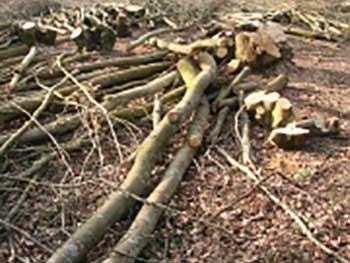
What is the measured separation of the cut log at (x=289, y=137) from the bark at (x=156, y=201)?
0.76 meters

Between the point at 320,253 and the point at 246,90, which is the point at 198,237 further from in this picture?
the point at 246,90

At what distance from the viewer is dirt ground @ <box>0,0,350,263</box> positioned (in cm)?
510

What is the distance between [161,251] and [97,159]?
4.93 ft

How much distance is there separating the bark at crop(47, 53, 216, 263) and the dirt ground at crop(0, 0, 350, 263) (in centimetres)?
20

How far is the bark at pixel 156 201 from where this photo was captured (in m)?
4.82

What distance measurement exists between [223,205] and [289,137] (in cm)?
114

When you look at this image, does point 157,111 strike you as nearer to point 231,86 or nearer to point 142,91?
point 142,91

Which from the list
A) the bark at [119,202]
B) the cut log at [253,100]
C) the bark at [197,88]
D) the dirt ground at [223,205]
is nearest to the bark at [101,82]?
the bark at [197,88]

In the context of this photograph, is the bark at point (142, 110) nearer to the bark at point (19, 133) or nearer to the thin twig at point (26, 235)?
the bark at point (19, 133)

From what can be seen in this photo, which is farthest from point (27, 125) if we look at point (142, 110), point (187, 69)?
point (187, 69)

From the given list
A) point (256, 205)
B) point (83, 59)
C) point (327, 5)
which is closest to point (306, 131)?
point (256, 205)

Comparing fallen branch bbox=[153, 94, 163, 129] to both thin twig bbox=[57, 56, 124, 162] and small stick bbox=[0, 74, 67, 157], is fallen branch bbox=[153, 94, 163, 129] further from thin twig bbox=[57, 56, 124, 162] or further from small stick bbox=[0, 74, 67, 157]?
small stick bbox=[0, 74, 67, 157]

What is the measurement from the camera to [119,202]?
17.2 ft

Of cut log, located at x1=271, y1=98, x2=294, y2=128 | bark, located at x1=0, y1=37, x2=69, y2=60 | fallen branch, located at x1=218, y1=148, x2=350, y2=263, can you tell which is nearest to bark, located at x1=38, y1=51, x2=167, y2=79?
bark, located at x1=0, y1=37, x2=69, y2=60
